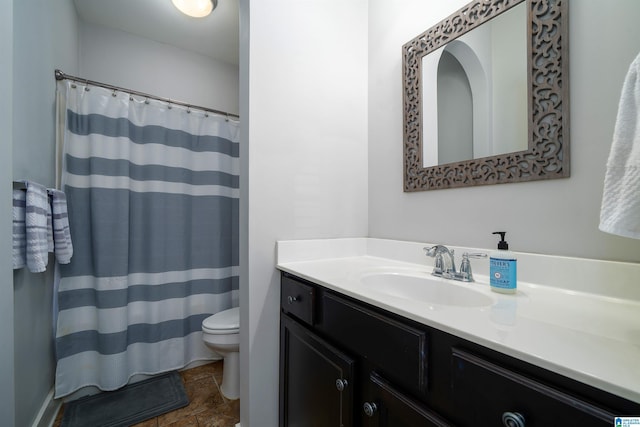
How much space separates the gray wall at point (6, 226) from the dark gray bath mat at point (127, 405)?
78cm

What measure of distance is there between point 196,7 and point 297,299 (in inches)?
74.7

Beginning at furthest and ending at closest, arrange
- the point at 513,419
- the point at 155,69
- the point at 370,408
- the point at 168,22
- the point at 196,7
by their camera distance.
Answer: the point at 155,69
the point at 168,22
the point at 196,7
the point at 370,408
the point at 513,419

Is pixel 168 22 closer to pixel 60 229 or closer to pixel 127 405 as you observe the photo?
pixel 60 229

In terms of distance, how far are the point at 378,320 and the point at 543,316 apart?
37 centimetres

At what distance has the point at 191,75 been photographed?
2.20 metres

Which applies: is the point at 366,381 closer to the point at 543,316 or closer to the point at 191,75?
the point at 543,316

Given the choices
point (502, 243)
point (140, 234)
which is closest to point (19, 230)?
point (140, 234)

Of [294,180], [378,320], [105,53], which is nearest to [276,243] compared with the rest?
[294,180]

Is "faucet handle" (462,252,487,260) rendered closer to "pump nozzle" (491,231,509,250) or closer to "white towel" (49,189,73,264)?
"pump nozzle" (491,231,509,250)

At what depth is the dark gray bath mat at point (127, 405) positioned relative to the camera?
135 centimetres

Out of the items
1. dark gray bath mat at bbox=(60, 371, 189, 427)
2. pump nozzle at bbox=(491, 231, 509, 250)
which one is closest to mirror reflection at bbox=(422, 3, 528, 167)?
pump nozzle at bbox=(491, 231, 509, 250)

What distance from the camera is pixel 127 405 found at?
147 centimetres

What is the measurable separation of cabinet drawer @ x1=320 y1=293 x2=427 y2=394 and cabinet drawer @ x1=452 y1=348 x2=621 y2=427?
0.28 ft

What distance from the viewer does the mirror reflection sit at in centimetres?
90
